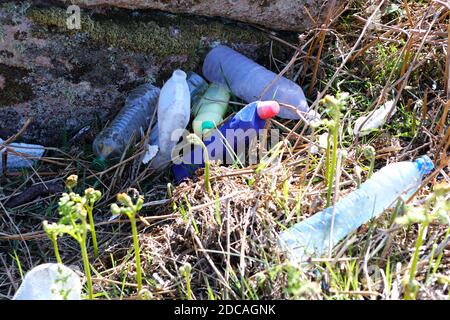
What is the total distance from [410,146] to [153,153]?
936 millimetres

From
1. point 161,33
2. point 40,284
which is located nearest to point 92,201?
point 40,284

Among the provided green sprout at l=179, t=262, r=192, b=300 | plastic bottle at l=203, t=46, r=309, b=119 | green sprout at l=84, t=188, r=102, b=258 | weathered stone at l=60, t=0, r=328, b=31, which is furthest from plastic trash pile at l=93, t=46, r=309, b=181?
green sprout at l=179, t=262, r=192, b=300

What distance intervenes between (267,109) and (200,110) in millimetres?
346

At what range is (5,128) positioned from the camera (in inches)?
105

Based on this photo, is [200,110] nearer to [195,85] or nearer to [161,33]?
[195,85]

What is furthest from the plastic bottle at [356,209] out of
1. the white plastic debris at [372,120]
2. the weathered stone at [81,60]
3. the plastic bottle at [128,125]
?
the weathered stone at [81,60]

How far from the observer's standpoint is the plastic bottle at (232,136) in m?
2.43

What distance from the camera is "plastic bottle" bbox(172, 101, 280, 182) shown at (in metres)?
2.43

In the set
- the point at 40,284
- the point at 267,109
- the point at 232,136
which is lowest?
the point at 40,284

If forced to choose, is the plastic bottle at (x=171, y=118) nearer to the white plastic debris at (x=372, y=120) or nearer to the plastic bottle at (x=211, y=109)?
the plastic bottle at (x=211, y=109)

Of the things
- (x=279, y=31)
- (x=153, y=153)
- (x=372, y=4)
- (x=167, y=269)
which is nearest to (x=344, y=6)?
(x=372, y=4)

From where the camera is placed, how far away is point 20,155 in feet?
8.26

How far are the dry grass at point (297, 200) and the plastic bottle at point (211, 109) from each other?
22cm

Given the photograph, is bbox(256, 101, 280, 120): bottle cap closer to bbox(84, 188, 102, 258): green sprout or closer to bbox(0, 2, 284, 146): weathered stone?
bbox(0, 2, 284, 146): weathered stone
